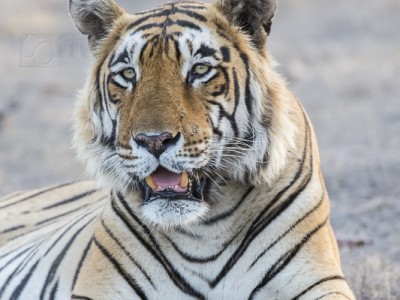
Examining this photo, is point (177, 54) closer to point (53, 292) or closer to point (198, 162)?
point (198, 162)

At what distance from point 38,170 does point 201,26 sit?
192 inches

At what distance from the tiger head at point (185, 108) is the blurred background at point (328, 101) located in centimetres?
34

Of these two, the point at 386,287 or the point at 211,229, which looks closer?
the point at 211,229

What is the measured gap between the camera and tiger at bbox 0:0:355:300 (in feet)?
10.8

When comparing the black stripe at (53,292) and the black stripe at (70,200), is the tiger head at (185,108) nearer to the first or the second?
the black stripe at (53,292)

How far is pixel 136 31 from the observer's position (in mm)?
3484

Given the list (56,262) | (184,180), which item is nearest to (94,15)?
(184,180)

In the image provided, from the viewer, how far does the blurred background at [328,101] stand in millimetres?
5898

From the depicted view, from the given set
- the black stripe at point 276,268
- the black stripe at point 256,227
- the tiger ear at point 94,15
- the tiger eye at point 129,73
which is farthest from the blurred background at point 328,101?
the black stripe at point 276,268

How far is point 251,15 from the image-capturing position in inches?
137

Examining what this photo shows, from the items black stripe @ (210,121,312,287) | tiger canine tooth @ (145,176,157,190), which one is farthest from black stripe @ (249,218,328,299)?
tiger canine tooth @ (145,176,157,190)

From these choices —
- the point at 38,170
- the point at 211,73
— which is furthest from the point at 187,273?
the point at 38,170

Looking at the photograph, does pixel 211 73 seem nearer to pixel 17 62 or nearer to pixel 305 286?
pixel 305 286

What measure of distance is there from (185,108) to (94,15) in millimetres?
653
